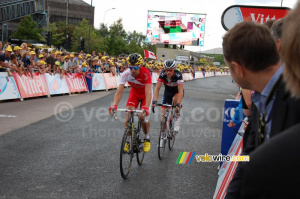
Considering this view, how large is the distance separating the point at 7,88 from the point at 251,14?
10.9 metres

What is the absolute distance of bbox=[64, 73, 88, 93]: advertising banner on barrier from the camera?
19.1 metres

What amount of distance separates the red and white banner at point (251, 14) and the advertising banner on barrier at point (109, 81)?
18266 millimetres

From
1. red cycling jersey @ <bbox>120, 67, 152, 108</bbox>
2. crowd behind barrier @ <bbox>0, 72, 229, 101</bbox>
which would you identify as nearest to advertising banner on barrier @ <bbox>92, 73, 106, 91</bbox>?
crowd behind barrier @ <bbox>0, 72, 229, 101</bbox>

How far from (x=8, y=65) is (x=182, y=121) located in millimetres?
7542

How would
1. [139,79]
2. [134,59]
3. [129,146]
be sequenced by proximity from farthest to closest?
[139,79]
[134,59]
[129,146]

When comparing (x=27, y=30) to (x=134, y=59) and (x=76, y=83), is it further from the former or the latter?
(x=134, y=59)

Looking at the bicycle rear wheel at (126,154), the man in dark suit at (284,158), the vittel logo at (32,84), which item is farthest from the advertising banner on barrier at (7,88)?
the man in dark suit at (284,158)

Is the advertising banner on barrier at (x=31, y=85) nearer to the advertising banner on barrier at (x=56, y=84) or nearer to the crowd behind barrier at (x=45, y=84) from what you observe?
the crowd behind barrier at (x=45, y=84)

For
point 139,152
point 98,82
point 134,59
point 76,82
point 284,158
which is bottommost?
point 139,152

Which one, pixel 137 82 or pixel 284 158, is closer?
pixel 284 158

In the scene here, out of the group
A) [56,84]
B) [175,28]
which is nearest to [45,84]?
[56,84]

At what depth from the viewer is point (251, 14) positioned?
6188 millimetres

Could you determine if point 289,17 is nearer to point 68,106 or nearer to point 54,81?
point 68,106

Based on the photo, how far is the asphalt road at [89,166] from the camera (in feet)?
16.0
